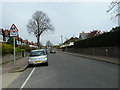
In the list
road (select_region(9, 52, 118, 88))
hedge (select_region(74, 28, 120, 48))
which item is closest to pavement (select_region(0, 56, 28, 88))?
road (select_region(9, 52, 118, 88))

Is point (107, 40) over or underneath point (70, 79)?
over

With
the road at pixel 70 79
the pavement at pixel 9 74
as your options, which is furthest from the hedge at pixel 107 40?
the pavement at pixel 9 74

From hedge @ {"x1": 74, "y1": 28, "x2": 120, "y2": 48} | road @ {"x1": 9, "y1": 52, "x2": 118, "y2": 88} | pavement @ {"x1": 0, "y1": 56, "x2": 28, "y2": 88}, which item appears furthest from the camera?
hedge @ {"x1": 74, "y1": 28, "x2": 120, "y2": 48}

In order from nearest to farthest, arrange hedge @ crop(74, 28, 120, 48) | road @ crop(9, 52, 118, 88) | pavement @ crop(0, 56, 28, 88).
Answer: road @ crop(9, 52, 118, 88) → pavement @ crop(0, 56, 28, 88) → hedge @ crop(74, 28, 120, 48)

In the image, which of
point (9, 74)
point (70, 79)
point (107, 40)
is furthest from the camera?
point (107, 40)

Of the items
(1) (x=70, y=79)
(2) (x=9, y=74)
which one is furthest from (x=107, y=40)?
(1) (x=70, y=79)

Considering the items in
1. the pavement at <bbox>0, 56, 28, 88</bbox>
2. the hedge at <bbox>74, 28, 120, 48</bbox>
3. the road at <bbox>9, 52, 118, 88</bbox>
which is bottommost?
the pavement at <bbox>0, 56, 28, 88</bbox>

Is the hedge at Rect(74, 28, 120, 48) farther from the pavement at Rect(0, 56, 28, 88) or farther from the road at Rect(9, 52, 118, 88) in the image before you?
the pavement at Rect(0, 56, 28, 88)

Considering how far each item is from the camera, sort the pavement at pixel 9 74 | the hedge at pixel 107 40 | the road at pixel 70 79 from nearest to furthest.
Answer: the road at pixel 70 79
the pavement at pixel 9 74
the hedge at pixel 107 40

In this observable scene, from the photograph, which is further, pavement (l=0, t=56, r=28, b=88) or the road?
pavement (l=0, t=56, r=28, b=88)

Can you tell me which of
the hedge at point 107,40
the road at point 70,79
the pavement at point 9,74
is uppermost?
the hedge at point 107,40

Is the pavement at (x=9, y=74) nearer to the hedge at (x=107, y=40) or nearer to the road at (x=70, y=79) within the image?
the road at (x=70, y=79)

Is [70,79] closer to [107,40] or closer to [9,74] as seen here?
[9,74]

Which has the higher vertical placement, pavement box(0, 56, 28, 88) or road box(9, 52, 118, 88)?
road box(9, 52, 118, 88)
